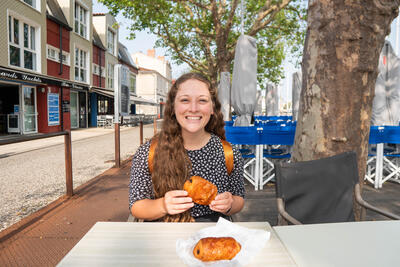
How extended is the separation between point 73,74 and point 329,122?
2058 centimetres

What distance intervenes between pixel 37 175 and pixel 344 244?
694 centimetres

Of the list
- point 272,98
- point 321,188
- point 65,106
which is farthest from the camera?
point 65,106

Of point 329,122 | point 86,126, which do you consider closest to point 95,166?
point 329,122

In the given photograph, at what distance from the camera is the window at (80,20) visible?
68.2 feet

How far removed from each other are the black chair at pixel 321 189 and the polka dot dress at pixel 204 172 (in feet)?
1.12

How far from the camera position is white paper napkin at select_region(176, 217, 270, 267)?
3.74ft

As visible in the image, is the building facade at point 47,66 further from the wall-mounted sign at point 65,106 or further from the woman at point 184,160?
the woman at point 184,160

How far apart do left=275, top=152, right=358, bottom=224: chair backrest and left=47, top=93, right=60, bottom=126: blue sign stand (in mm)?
17841

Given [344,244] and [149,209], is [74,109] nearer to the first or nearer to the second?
[149,209]

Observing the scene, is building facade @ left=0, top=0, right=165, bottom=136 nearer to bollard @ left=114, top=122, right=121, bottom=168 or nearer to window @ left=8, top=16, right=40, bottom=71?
window @ left=8, top=16, right=40, bottom=71

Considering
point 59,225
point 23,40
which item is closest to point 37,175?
point 59,225

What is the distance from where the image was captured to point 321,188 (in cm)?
222

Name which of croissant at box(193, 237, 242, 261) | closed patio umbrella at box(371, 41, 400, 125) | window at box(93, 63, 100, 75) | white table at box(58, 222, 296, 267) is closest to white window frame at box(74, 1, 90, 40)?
window at box(93, 63, 100, 75)

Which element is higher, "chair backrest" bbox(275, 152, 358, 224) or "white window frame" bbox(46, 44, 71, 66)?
"white window frame" bbox(46, 44, 71, 66)
